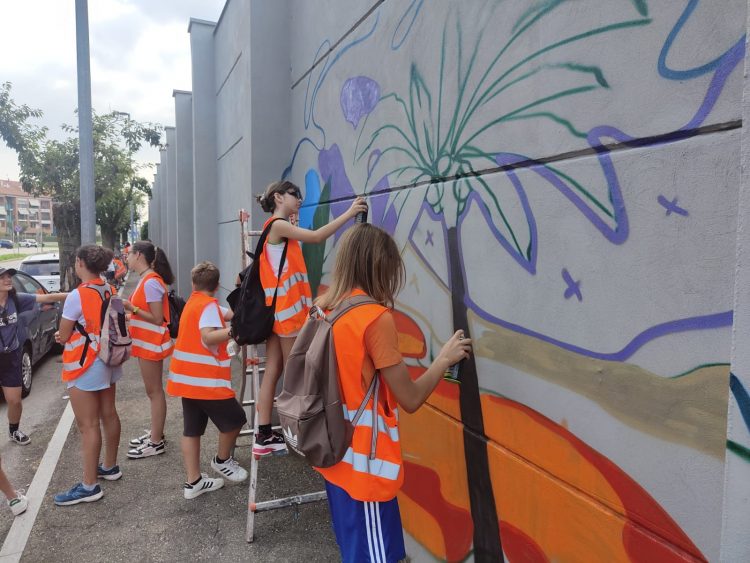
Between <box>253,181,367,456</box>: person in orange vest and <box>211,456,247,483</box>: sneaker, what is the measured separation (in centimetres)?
81

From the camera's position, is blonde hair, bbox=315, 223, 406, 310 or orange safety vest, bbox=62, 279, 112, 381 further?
orange safety vest, bbox=62, 279, 112, 381

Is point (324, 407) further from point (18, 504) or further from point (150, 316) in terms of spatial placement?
point (150, 316)

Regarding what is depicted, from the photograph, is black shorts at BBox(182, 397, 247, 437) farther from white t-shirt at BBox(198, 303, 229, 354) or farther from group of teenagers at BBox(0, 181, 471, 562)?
white t-shirt at BBox(198, 303, 229, 354)

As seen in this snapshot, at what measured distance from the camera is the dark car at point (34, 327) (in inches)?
268

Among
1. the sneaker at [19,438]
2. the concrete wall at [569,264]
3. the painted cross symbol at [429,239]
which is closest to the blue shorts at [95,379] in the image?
the sneaker at [19,438]

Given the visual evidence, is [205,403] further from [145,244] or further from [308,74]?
[308,74]

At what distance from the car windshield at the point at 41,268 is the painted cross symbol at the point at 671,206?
14.6 meters

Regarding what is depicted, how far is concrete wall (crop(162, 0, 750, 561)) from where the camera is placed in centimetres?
135

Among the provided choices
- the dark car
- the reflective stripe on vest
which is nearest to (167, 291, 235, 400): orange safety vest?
the reflective stripe on vest

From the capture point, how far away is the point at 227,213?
8.44m

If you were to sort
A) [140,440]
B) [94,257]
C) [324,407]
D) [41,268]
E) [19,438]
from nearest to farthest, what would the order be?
[324,407] → [94,257] → [140,440] → [19,438] → [41,268]

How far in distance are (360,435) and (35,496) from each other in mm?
3332

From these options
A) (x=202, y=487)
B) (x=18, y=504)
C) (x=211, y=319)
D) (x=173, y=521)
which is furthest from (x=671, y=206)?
(x=18, y=504)

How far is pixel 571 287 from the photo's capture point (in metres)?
1.81
